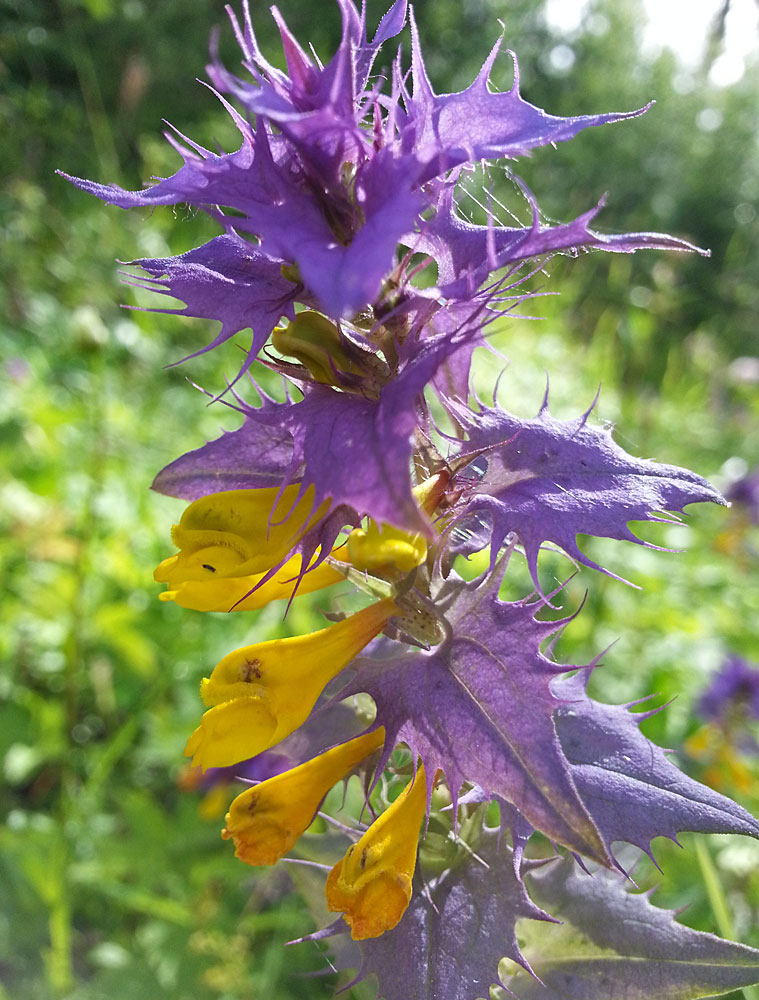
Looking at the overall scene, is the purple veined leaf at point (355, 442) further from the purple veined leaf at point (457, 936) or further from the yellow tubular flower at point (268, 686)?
the purple veined leaf at point (457, 936)

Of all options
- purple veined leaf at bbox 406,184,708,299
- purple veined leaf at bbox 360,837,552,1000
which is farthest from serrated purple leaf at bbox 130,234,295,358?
purple veined leaf at bbox 360,837,552,1000

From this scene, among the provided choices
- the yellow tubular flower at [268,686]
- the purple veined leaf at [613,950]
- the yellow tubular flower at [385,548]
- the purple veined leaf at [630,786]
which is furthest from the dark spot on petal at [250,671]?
the purple veined leaf at [613,950]

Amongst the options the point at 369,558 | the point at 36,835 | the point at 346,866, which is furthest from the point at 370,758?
the point at 36,835

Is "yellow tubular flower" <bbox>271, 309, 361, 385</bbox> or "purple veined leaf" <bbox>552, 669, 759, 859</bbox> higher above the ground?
"yellow tubular flower" <bbox>271, 309, 361, 385</bbox>

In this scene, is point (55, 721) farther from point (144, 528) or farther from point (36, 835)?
point (144, 528)

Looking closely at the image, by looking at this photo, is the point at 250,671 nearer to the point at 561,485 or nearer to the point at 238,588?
the point at 238,588

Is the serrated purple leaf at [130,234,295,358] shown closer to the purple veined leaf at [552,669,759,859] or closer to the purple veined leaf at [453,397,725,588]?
the purple veined leaf at [453,397,725,588]
